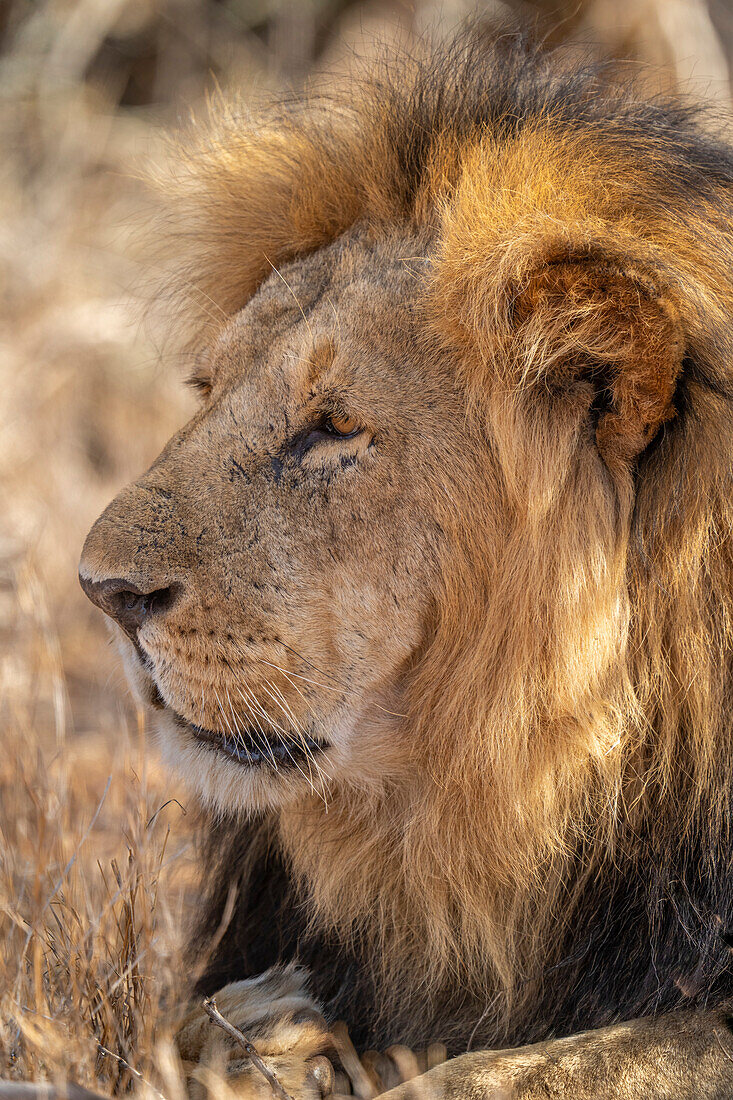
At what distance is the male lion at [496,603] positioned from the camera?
1722mm

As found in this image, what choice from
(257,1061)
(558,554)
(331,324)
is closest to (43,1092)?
(257,1061)

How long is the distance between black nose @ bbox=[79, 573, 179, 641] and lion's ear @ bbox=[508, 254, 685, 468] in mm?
662

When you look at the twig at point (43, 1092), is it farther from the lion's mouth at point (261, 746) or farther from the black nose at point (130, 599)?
the black nose at point (130, 599)

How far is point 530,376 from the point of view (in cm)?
181

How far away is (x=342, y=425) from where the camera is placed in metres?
1.92

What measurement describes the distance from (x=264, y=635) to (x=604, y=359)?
2.20ft

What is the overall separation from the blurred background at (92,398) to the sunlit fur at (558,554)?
485 millimetres

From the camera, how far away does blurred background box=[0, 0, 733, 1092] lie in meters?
2.03

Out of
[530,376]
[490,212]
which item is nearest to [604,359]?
[530,376]

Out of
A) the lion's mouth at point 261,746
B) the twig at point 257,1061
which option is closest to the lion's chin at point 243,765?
the lion's mouth at point 261,746

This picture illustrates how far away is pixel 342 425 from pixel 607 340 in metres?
0.46

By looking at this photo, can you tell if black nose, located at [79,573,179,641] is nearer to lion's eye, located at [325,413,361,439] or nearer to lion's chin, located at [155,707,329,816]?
lion's chin, located at [155,707,329,816]

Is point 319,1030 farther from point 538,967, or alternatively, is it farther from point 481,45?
point 481,45

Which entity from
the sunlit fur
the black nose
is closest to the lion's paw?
the sunlit fur
